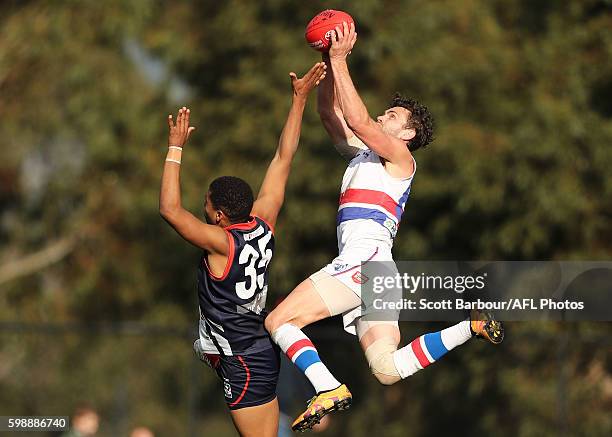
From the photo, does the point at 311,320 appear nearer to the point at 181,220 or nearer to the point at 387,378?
the point at 387,378

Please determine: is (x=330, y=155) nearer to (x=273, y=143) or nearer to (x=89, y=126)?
(x=273, y=143)

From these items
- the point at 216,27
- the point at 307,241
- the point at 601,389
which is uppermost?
the point at 216,27

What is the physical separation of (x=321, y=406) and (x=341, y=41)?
Result: 230 cm

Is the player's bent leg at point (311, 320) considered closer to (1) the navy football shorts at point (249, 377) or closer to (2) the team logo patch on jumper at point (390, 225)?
(1) the navy football shorts at point (249, 377)

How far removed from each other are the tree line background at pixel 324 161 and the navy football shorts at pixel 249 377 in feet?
28.3

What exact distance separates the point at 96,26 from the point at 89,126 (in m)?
1.78

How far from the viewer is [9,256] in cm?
2167

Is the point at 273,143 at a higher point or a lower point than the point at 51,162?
lower

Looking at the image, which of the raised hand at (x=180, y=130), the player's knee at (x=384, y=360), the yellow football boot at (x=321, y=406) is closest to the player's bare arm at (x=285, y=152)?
the raised hand at (x=180, y=130)

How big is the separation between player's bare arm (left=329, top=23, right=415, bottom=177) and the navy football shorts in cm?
143

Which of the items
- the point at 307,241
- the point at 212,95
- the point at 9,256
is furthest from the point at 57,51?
the point at 307,241

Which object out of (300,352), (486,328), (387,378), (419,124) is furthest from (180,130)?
(486,328)

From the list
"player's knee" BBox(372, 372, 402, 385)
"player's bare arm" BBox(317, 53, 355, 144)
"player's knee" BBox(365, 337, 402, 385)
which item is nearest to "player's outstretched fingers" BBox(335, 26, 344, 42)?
"player's bare arm" BBox(317, 53, 355, 144)

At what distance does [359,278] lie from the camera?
7434 millimetres
